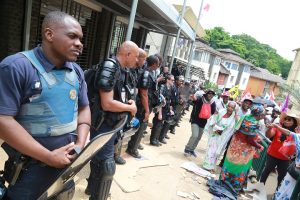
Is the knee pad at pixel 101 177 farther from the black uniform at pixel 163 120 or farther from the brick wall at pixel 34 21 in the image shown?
the brick wall at pixel 34 21

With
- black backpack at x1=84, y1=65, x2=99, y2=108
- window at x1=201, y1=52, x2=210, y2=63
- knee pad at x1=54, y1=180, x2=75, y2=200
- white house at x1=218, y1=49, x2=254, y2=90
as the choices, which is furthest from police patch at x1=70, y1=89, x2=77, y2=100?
white house at x1=218, y1=49, x2=254, y2=90

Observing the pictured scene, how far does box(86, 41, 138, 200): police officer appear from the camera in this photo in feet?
9.30

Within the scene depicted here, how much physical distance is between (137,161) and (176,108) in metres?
2.74

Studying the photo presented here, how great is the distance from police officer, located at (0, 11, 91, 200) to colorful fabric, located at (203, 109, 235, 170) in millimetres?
4532

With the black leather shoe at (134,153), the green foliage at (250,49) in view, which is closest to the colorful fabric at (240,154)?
the black leather shoe at (134,153)

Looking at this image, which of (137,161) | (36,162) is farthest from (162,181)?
(36,162)

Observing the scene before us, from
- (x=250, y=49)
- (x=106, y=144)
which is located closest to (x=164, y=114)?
(x=106, y=144)

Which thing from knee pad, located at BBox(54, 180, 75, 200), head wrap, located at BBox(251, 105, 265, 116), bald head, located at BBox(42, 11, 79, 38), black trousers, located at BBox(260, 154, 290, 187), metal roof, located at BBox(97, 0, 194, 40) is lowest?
black trousers, located at BBox(260, 154, 290, 187)

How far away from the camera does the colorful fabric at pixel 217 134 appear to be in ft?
19.5

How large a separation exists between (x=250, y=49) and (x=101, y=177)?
83826 mm

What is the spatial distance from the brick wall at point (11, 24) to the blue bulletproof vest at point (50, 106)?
3951 millimetres

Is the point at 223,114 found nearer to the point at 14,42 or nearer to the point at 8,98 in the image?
the point at 14,42

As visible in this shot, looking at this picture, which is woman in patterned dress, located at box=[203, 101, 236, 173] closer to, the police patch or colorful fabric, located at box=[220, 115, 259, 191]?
colorful fabric, located at box=[220, 115, 259, 191]

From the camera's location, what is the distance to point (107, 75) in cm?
280
